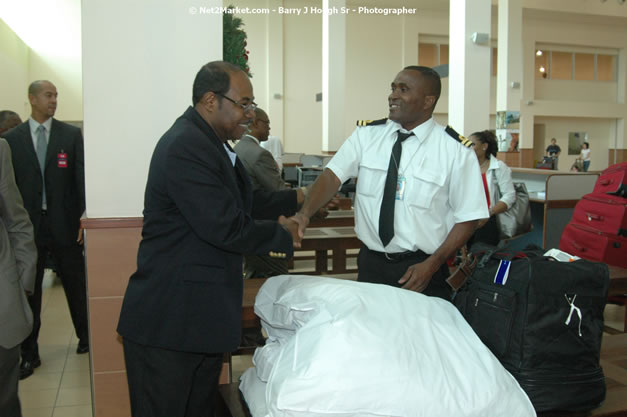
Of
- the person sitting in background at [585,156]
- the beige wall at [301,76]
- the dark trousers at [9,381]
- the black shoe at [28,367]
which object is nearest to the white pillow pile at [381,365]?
the dark trousers at [9,381]

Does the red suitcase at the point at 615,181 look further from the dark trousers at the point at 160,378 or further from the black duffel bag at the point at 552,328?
the dark trousers at the point at 160,378

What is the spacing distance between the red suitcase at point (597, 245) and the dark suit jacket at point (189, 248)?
3070 mm

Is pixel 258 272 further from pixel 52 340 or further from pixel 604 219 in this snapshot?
pixel 604 219

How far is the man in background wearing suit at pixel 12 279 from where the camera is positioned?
73.2 inches

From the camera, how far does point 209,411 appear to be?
177 cm

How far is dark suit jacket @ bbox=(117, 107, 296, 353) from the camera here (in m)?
1.50

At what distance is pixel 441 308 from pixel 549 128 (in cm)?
1892

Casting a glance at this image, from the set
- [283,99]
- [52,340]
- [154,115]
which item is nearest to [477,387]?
[154,115]

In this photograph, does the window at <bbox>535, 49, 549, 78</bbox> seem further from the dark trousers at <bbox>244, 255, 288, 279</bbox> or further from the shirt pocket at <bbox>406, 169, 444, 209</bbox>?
the shirt pocket at <bbox>406, 169, 444, 209</bbox>

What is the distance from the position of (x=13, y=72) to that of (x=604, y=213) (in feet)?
34.2

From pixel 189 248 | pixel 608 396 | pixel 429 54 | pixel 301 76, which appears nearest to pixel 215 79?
pixel 189 248

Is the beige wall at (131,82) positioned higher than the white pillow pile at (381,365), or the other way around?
the beige wall at (131,82)

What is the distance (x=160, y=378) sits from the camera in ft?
5.28

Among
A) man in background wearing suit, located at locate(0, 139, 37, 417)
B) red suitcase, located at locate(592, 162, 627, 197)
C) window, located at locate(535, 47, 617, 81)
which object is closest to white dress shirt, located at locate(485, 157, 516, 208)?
red suitcase, located at locate(592, 162, 627, 197)
